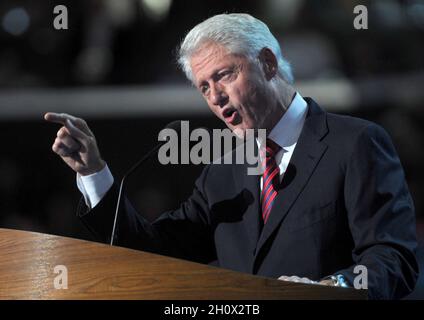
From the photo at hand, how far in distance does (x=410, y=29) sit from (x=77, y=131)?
3.36 metres

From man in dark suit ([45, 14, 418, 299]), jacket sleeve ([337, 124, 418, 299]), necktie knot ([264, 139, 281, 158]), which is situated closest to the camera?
jacket sleeve ([337, 124, 418, 299])

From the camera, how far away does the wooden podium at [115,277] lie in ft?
4.80

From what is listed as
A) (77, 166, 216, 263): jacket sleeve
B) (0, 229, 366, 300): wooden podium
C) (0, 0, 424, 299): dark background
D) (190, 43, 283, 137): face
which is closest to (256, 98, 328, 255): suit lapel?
(190, 43, 283, 137): face

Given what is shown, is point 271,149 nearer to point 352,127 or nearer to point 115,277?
point 352,127

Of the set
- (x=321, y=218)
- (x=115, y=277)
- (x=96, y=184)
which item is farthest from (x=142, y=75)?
(x=115, y=277)

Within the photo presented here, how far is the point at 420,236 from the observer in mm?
3568

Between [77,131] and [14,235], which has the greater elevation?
[77,131]

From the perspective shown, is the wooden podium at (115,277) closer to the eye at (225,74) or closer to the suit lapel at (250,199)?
the suit lapel at (250,199)

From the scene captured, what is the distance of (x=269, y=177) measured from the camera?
2.02m

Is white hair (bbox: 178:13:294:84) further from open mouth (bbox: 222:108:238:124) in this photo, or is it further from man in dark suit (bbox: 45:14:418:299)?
open mouth (bbox: 222:108:238:124)

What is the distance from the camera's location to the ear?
2107 millimetres
